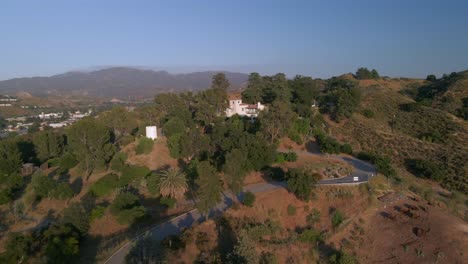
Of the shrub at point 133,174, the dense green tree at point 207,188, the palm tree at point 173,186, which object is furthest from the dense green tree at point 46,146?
the dense green tree at point 207,188

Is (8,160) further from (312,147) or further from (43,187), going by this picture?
(312,147)

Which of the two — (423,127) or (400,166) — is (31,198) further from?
(423,127)

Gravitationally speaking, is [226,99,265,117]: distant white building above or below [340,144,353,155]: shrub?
above

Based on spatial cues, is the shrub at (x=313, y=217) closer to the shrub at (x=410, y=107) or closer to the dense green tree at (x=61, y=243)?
the dense green tree at (x=61, y=243)

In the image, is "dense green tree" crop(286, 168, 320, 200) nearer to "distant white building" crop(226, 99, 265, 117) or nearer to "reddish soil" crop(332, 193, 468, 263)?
"reddish soil" crop(332, 193, 468, 263)

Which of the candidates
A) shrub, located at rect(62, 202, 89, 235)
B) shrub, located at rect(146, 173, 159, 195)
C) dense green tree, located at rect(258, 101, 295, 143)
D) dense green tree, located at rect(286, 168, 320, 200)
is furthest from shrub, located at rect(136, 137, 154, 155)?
dense green tree, located at rect(286, 168, 320, 200)

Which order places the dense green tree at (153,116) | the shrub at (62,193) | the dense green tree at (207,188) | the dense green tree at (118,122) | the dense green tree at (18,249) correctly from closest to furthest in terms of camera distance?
1. the dense green tree at (18,249)
2. the dense green tree at (207,188)
3. the shrub at (62,193)
4. the dense green tree at (118,122)
5. the dense green tree at (153,116)
